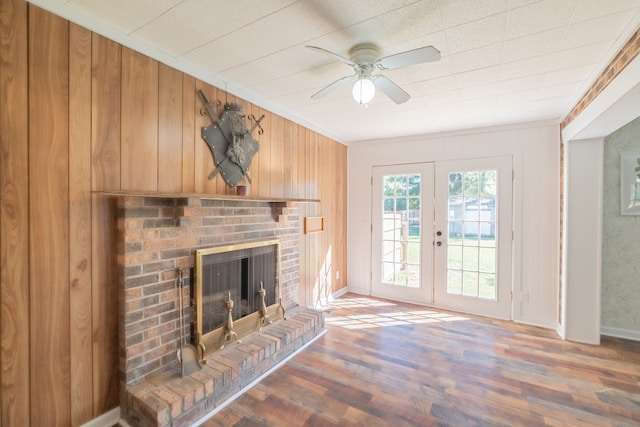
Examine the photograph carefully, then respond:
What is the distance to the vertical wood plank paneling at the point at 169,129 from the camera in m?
2.05

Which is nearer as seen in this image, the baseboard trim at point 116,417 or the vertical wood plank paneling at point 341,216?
the baseboard trim at point 116,417

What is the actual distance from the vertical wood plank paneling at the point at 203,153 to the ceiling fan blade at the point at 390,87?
135 centimetres

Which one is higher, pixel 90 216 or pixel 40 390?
pixel 90 216

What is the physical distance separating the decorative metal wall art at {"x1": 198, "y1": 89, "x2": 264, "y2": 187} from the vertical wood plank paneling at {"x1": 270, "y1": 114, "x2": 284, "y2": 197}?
0.37m

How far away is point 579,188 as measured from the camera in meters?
2.94

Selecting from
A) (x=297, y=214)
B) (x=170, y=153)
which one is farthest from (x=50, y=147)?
(x=297, y=214)

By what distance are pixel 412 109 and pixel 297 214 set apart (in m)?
1.68

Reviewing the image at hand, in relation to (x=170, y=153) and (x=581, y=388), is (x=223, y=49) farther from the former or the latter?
(x=581, y=388)

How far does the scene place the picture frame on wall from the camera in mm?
3047

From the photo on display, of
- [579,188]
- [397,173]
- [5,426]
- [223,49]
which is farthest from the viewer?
[397,173]

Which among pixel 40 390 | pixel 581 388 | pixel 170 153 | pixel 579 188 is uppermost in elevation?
pixel 170 153

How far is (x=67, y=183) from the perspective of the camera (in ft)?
5.27

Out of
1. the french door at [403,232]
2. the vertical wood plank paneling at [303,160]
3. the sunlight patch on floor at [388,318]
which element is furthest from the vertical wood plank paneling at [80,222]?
the french door at [403,232]

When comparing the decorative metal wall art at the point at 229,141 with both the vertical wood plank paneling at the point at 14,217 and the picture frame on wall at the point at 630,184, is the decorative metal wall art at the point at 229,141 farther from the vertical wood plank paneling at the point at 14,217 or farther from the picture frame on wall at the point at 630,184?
the picture frame on wall at the point at 630,184
